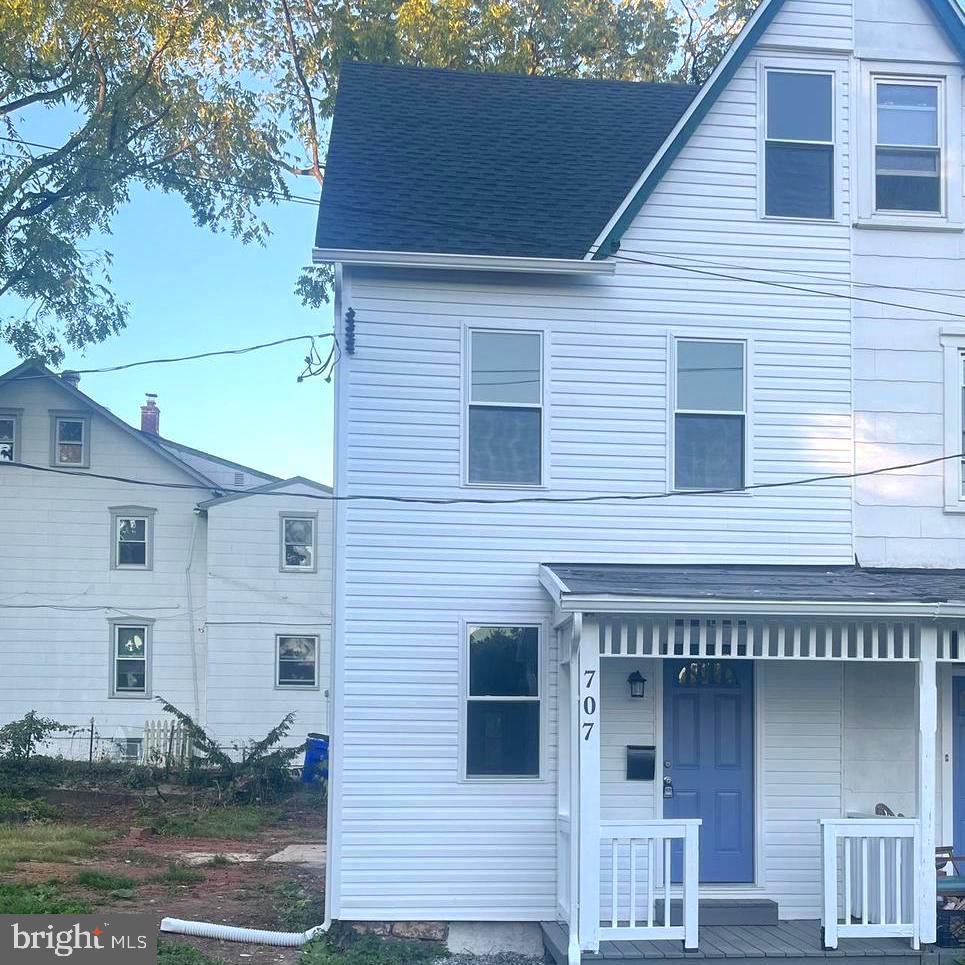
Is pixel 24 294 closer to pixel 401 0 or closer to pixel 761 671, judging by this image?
pixel 401 0

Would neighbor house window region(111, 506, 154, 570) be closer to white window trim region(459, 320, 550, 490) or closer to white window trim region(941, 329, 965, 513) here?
white window trim region(459, 320, 550, 490)

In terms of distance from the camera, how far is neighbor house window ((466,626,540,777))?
12.2m

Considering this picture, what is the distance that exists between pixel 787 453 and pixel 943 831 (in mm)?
3920

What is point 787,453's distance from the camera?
1291 centimetres

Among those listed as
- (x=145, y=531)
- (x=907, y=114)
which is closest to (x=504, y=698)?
(x=907, y=114)

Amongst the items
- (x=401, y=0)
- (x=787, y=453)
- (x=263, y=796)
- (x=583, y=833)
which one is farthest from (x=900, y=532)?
(x=401, y=0)

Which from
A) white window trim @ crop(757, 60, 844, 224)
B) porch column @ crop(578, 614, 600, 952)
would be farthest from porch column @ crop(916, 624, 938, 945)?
white window trim @ crop(757, 60, 844, 224)

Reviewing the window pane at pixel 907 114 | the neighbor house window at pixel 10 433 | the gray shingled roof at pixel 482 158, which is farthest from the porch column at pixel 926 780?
the neighbor house window at pixel 10 433

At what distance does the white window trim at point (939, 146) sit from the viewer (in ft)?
43.3

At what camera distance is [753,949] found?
10930 millimetres

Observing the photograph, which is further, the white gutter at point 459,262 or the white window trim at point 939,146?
the white window trim at point 939,146

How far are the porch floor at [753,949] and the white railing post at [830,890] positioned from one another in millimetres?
130

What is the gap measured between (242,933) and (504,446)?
512 cm

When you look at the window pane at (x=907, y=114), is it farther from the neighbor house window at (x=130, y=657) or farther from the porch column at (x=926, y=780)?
the neighbor house window at (x=130, y=657)
